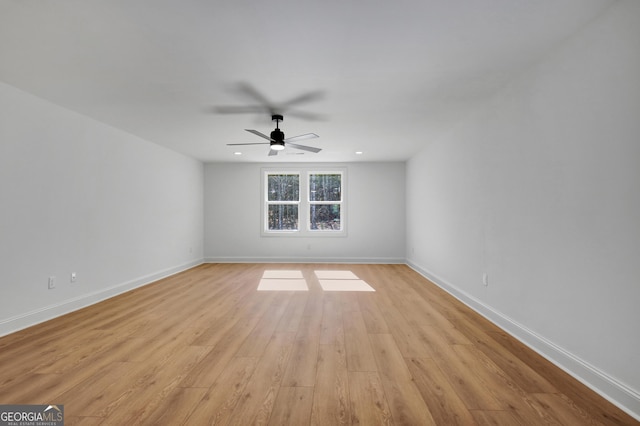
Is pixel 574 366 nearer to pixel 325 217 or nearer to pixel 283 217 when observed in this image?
pixel 325 217

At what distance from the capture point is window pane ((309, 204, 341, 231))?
7.09 metres

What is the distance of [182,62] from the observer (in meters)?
2.38

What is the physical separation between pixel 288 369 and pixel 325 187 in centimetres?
533

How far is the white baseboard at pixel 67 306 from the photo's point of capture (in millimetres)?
2791

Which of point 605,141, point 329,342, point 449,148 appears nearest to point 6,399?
point 329,342

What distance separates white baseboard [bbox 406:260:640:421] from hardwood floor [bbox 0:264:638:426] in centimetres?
7

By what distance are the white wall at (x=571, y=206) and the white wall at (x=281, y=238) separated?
3423mm

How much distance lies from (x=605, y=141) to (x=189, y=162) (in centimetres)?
643

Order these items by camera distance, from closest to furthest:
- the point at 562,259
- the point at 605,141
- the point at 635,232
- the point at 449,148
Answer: the point at 635,232 → the point at 605,141 → the point at 562,259 → the point at 449,148

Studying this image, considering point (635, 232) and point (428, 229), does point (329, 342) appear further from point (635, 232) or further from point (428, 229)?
point (428, 229)

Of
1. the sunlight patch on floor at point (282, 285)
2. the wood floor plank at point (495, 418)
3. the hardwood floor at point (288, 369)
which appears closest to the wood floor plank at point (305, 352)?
the hardwood floor at point (288, 369)

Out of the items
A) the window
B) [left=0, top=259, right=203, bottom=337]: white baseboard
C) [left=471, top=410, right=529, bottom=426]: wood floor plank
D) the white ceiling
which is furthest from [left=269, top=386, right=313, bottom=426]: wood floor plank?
the window

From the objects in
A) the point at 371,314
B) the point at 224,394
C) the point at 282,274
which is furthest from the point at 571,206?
the point at 282,274

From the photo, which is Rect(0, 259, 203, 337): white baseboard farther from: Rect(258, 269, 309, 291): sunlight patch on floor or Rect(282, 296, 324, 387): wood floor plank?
Rect(282, 296, 324, 387): wood floor plank
